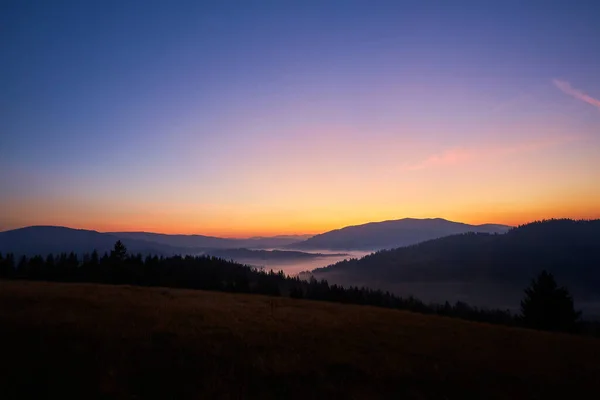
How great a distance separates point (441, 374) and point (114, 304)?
18.2 metres

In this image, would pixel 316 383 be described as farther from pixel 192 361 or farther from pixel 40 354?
pixel 40 354

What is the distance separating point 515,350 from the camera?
16.0 metres

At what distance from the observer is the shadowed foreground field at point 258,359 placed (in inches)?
367

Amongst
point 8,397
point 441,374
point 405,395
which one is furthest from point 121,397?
point 441,374

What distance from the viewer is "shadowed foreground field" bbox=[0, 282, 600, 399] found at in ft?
30.6

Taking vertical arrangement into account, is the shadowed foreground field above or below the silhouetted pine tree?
above

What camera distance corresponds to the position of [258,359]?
11562 mm

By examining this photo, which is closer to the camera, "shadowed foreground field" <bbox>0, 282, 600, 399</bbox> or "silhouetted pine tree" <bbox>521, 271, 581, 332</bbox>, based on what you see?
"shadowed foreground field" <bbox>0, 282, 600, 399</bbox>

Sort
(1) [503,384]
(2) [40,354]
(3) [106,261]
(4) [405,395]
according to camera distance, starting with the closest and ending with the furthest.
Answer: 1. (4) [405,395]
2. (2) [40,354]
3. (1) [503,384]
4. (3) [106,261]

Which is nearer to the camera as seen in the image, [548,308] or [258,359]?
[258,359]

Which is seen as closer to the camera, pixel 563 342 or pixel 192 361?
pixel 192 361

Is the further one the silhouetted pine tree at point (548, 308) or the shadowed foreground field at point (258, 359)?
the silhouetted pine tree at point (548, 308)

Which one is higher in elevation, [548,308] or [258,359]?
[258,359]

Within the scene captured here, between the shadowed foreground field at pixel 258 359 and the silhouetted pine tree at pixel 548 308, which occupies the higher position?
the shadowed foreground field at pixel 258 359
